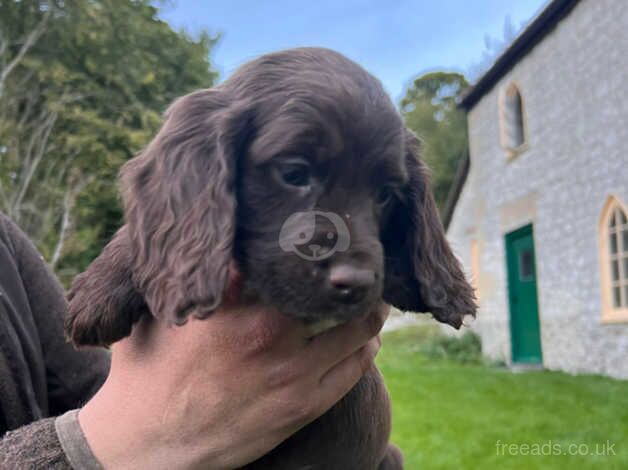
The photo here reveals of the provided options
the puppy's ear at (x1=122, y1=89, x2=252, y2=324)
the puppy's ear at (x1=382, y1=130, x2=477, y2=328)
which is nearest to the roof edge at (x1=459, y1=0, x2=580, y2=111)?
the puppy's ear at (x1=382, y1=130, x2=477, y2=328)

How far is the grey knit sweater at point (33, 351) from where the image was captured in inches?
70.0

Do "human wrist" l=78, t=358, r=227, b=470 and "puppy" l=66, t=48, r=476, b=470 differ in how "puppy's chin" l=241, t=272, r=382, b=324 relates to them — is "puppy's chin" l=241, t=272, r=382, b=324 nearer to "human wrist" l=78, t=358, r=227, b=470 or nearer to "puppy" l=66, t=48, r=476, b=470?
"puppy" l=66, t=48, r=476, b=470

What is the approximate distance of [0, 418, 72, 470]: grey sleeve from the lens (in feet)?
4.52

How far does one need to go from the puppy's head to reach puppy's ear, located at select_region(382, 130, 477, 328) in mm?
187

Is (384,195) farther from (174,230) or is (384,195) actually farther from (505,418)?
(505,418)

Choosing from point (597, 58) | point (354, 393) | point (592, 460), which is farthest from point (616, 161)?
point (354, 393)

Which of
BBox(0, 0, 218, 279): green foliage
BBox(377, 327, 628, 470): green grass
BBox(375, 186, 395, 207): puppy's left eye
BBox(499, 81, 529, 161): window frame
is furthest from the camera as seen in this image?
BBox(0, 0, 218, 279): green foliage

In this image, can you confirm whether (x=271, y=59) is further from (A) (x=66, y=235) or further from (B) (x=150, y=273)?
(A) (x=66, y=235)

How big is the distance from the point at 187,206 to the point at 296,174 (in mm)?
261

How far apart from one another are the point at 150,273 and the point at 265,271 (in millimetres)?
263

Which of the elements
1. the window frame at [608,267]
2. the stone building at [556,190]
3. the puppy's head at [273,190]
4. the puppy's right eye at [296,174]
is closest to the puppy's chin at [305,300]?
the puppy's head at [273,190]

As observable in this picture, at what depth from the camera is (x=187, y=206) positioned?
148cm

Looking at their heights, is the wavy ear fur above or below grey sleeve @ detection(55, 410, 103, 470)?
above

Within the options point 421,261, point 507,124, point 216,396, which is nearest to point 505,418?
point 421,261
